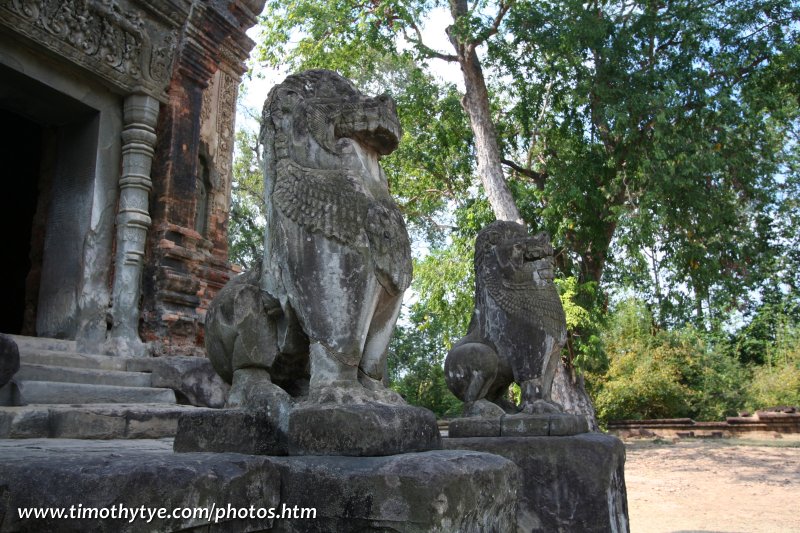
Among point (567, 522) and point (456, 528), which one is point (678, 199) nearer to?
point (567, 522)

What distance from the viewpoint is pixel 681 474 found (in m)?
10.1

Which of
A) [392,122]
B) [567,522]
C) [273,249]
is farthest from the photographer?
[567,522]

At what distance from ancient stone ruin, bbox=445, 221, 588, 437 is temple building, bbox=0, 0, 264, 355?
282 centimetres

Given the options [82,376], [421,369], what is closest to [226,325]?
[82,376]

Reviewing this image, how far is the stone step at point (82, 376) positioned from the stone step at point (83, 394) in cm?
11

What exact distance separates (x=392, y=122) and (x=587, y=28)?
9816 millimetres

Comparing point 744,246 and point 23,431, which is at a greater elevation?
point 744,246

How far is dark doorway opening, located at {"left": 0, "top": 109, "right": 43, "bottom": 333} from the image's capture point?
7641 millimetres

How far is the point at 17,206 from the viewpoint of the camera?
7.99 metres

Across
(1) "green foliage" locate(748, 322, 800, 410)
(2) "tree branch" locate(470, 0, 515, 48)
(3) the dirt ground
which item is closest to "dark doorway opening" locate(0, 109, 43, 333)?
(3) the dirt ground

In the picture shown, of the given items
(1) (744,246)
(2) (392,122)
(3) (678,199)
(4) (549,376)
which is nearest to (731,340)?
(1) (744,246)

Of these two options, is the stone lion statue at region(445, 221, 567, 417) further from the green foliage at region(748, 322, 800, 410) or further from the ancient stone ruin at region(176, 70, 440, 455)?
the green foliage at region(748, 322, 800, 410)

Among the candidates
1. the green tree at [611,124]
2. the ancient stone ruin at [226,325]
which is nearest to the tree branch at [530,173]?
A: the green tree at [611,124]

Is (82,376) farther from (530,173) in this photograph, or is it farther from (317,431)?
(530,173)
